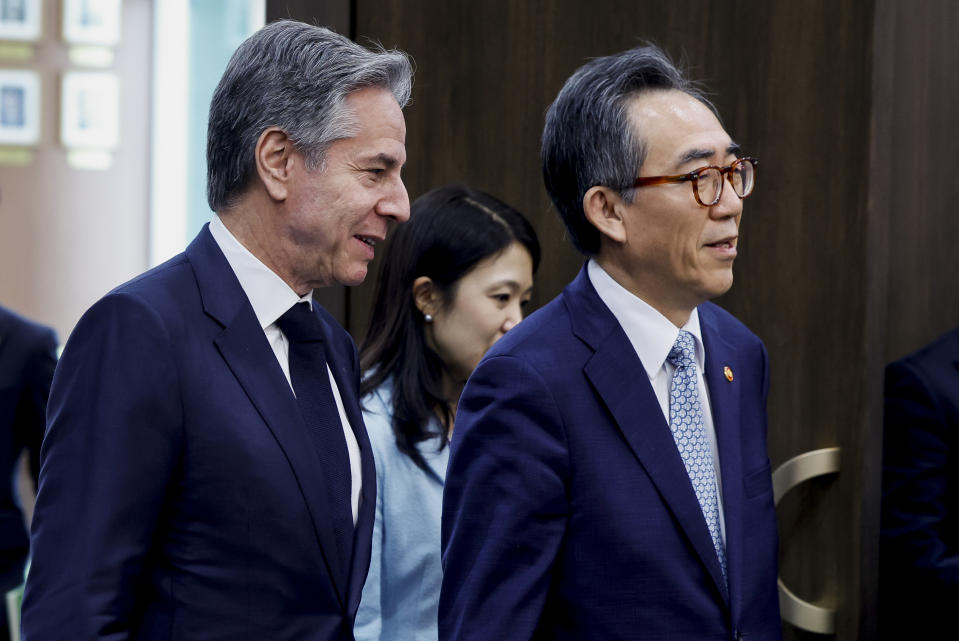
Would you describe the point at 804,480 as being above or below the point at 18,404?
above

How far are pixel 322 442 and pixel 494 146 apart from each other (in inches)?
43.2

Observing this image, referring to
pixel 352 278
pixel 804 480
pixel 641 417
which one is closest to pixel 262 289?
pixel 352 278

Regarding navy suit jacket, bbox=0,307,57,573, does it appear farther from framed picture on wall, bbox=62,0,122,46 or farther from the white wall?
framed picture on wall, bbox=62,0,122,46

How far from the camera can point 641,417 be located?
1497 mm

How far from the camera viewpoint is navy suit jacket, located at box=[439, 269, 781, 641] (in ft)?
4.64

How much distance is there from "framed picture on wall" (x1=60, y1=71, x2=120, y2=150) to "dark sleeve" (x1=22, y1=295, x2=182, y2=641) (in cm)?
436

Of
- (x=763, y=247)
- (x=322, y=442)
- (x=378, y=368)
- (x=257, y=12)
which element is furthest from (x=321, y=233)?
(x=257, y=12)

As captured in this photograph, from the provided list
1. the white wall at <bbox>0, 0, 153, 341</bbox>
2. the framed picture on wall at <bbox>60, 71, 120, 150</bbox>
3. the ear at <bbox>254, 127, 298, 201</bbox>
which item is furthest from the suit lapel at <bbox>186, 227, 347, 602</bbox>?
the framed picture on wall at <bbox>60, 71, 120, 150</bbox>

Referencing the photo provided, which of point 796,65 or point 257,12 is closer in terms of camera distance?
point 796,65

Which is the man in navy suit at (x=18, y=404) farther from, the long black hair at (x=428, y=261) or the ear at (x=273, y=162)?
the ear at (x=273, y=162)

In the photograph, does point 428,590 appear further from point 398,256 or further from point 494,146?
point 494,146

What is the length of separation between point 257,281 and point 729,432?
68 cm

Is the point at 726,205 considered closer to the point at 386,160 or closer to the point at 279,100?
the point at 386,160

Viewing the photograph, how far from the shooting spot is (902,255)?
2.42 meters
